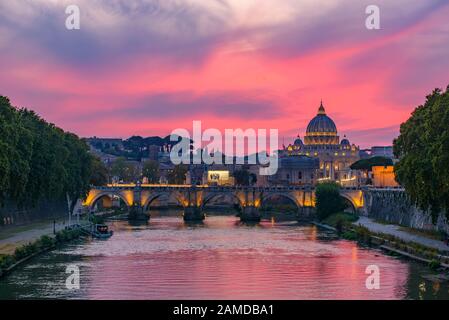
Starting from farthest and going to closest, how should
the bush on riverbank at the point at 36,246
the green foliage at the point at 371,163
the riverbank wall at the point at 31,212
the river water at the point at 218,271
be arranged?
the green foliage at the point at 371,163 < the riverbank wall at the point at 31,212 < the bush on riverbank at the point at 36,246 < the river water at the point at 218,271

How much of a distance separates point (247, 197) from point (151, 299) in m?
95.2

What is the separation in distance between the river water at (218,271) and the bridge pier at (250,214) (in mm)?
45641

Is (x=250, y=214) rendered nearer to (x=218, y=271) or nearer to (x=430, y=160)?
(x=430, y=160)

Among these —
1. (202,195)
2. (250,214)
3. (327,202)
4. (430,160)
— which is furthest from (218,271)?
(202,195)

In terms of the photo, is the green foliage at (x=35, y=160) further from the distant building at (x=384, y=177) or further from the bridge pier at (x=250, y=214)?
the distant building at (x=384, y=177)

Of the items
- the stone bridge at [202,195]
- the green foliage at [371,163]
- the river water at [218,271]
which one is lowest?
the river water at [218,271]

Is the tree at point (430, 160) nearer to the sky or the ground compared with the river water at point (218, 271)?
nearer to the sky

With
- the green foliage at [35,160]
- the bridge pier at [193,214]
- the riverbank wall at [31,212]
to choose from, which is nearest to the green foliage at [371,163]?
the bridge pier at [193,214]

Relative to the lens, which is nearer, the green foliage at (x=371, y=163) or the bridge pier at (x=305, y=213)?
the bridge pier at (x=305, y=213)

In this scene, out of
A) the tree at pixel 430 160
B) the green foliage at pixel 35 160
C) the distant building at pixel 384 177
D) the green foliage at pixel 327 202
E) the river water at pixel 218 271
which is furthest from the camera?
the distant building at pixel 384 177

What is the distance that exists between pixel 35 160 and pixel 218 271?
29.3m

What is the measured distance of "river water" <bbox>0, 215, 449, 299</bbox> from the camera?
157 ft

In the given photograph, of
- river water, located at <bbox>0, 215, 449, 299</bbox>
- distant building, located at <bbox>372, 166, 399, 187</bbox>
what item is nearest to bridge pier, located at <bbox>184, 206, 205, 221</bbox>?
distant building, located at <bbox>372, 166, 399, 187</bbox>

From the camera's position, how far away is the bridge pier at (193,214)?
132875 millimetres
